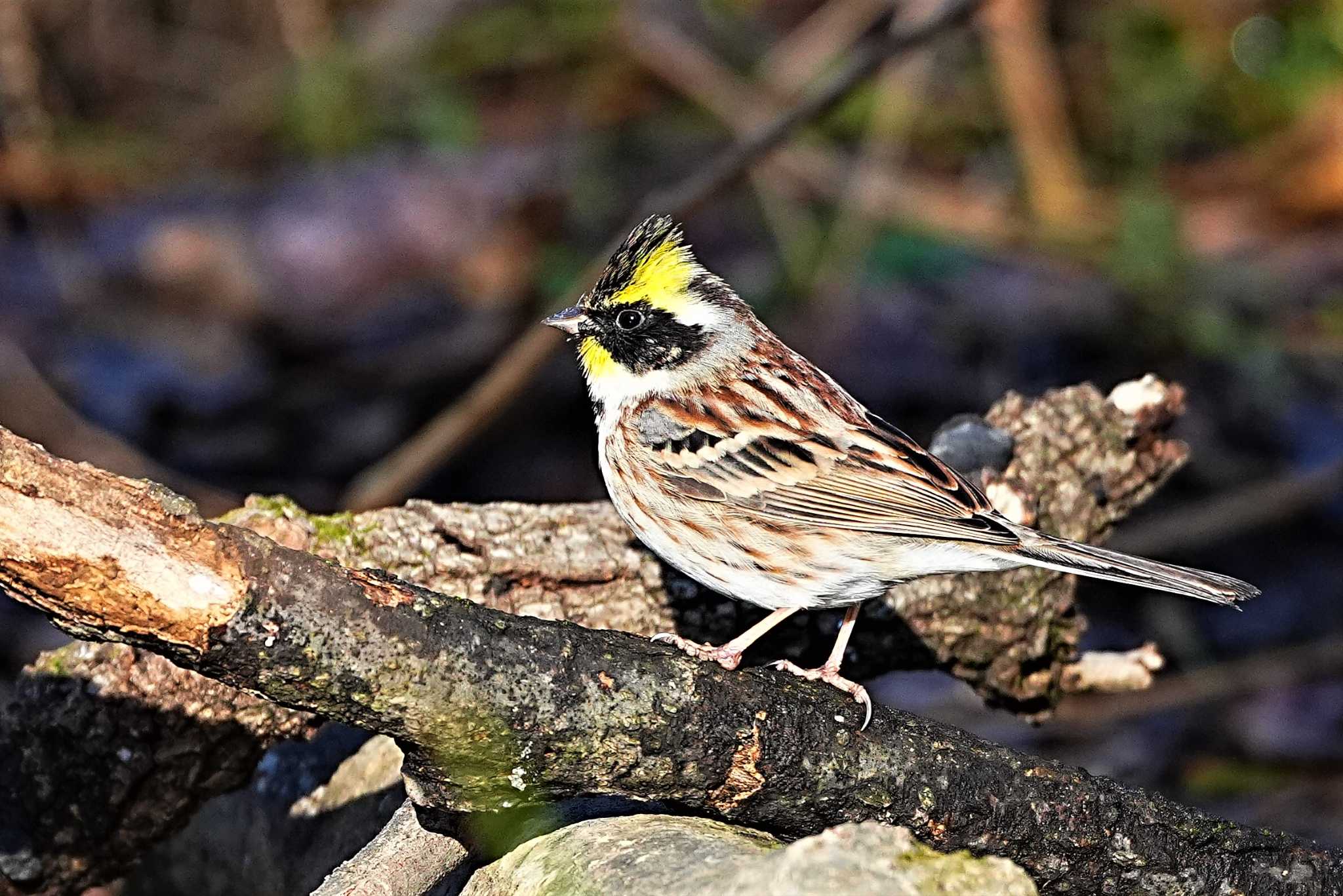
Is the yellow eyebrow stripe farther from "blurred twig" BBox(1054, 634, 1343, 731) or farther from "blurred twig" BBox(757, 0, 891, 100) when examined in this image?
"blurred twig" BBox(757, 0, 891, 100)

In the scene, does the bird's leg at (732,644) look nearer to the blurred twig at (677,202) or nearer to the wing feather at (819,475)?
the wing feather at (819,475)

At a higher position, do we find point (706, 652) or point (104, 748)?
point (706, 652)

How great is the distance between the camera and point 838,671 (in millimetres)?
3641

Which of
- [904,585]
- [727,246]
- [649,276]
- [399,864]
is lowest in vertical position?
[399,864]

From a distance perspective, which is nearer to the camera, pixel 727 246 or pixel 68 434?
pixel 68 434

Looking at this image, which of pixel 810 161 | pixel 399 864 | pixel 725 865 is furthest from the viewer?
pixel 810 161

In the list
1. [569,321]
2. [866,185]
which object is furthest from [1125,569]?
[866,185]

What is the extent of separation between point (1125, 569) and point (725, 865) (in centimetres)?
119

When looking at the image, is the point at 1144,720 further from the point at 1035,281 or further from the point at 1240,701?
the point at 1035,281

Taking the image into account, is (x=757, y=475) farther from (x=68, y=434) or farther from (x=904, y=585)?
(x=68, y=434)

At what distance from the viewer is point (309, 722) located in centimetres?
351

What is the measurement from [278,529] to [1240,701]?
3842mm

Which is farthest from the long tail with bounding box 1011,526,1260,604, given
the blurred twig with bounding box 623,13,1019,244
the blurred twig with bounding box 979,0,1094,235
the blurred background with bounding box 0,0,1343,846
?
the blurred twig with bounding box 979,0,1094,235

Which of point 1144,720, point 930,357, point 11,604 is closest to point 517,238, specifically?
point 930,357
